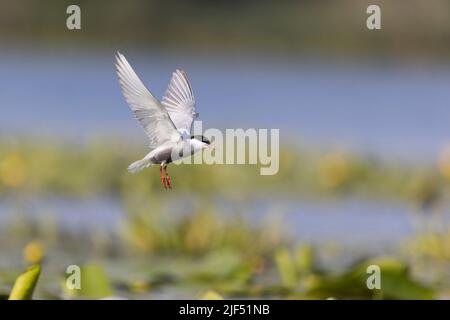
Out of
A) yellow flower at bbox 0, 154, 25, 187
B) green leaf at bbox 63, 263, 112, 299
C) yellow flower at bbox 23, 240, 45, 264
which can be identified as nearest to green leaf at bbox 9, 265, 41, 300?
green leaf at bbox 63, 263, 112, 299

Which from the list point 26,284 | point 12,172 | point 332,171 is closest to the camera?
point 26,284

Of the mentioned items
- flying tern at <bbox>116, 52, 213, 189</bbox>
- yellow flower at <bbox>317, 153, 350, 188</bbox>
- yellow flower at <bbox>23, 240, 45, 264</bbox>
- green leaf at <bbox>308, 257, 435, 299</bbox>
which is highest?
flying tern at <bbox>116, 52, 213, 189</bbox>

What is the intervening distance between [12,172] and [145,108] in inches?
35.8

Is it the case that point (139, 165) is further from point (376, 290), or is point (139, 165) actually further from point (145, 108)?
point (376, 290)

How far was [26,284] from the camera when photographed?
121cm

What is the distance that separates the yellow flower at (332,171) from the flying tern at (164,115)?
3.17 feet

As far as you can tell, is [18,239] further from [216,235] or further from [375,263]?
[375,263]

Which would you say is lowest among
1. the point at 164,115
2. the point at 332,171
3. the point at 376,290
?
the point at 376,290

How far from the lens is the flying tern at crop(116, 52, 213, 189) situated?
50.3 inches

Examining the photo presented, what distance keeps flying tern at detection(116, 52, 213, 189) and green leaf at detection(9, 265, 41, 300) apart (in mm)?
216

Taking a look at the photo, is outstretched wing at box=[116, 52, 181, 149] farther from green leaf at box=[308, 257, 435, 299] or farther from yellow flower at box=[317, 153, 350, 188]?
yellow flower at box=[317, 153, 350, 188]

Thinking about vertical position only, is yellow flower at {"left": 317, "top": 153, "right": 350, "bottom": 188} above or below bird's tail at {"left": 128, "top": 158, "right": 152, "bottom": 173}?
below

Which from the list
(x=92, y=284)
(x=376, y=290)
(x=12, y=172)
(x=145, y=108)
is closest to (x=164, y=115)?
(x=145, y=108)

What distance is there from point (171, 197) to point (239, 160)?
20 centimetres
